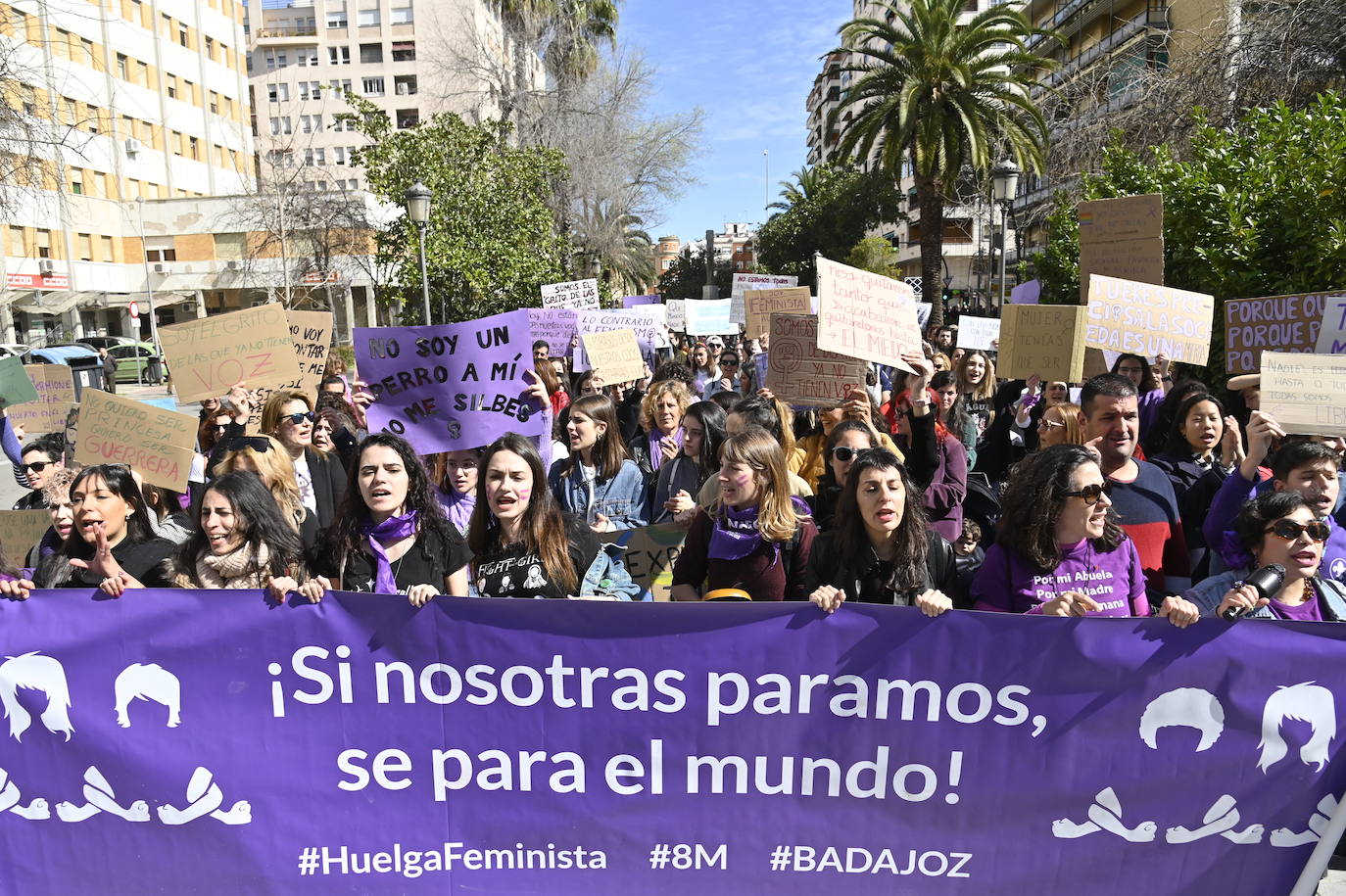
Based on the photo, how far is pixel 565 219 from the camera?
29375 millimetres

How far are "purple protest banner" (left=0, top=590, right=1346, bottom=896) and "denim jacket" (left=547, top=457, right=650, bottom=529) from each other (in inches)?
76.6

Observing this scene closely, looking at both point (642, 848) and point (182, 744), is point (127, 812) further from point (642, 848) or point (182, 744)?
point (642, 848)

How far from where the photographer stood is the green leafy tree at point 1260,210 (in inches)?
322

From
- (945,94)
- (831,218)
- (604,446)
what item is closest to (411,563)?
(604,446)

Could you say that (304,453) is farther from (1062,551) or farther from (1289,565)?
(1289,565)

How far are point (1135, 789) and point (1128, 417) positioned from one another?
174cm

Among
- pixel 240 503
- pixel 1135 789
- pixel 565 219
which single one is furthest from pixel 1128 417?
pixel 565 219

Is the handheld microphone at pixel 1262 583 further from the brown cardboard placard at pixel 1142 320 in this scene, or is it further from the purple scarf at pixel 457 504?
the brown cardboard placard at pixel 1142 320

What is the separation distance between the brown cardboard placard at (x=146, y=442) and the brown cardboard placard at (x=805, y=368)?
10.7ft

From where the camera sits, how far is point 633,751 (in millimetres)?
2971

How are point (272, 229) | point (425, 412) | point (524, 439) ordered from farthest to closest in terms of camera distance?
1. point (272, 229)
2. point (425, 412)
3. point (524, 439)

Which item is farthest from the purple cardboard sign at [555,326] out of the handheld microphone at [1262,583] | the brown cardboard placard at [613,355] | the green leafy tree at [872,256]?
the green leafy tree at [872,256]

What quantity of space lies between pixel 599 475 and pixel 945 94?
746 inches

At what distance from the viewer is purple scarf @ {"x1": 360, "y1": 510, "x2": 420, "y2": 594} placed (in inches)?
136
